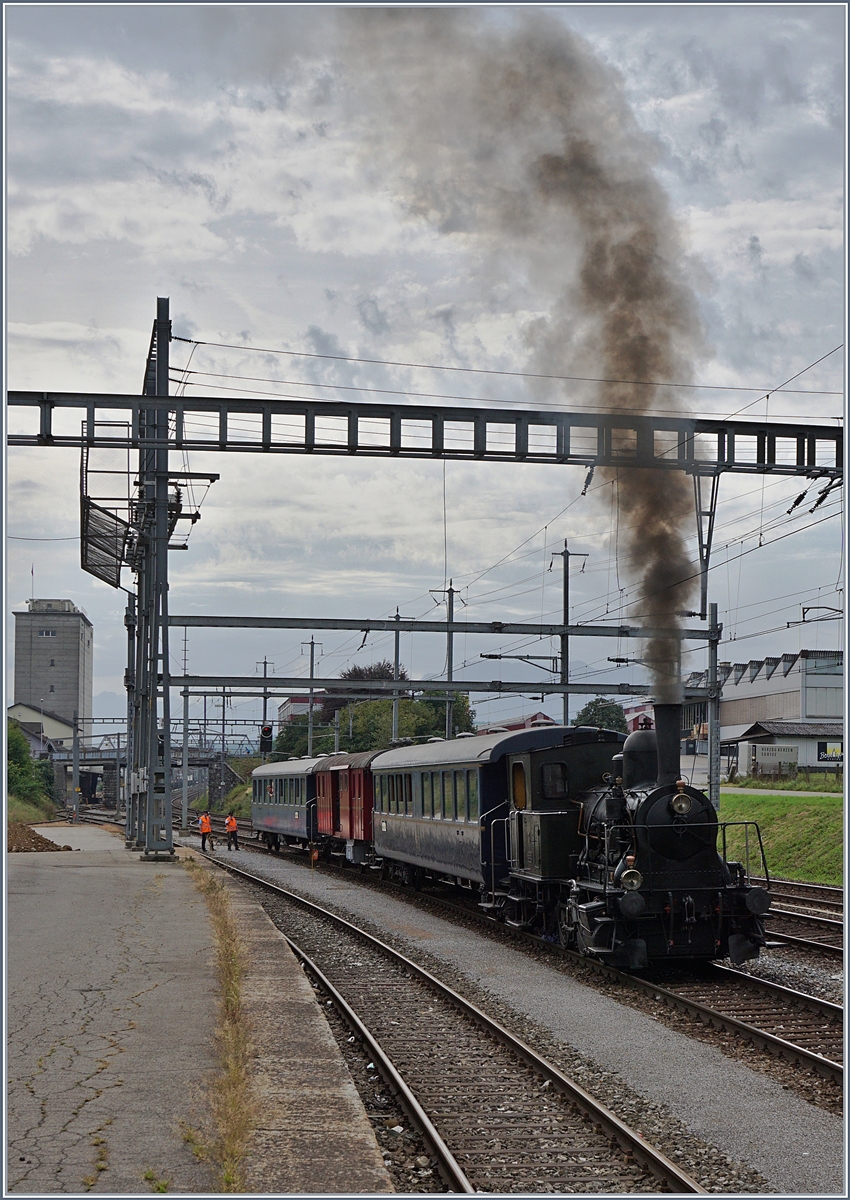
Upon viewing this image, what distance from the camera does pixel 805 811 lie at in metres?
29.6

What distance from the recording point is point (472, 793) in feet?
54.1

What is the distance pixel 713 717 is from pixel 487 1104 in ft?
54.7

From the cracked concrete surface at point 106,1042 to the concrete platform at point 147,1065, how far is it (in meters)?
0.01

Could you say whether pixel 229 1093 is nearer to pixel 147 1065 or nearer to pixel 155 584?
pixel 147 1065

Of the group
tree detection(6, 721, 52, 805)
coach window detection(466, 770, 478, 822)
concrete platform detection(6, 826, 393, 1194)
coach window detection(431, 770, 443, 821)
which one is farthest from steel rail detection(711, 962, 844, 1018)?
tree detection(6, 721, 52, 805)

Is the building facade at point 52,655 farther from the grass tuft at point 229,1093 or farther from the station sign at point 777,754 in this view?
the grass tuft at point 229,1093

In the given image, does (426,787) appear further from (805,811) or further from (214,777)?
(214,777)

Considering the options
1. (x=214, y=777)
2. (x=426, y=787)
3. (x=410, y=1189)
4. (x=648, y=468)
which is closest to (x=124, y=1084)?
(x=410, y=1189)

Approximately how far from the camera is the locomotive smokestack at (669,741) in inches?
472

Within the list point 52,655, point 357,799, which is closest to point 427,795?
point 357,799

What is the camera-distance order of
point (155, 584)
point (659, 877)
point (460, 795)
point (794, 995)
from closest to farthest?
point (794, 995), point (659, 877), point (460, 795), point (155, 584)

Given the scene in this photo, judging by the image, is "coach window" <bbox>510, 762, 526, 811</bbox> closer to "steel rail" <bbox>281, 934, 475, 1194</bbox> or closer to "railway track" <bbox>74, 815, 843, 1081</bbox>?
"railway track" <bbox>74, 815, 843, 1081</bbox>

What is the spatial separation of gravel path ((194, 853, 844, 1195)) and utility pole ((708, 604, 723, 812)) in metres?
10.3

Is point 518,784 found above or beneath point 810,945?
above
